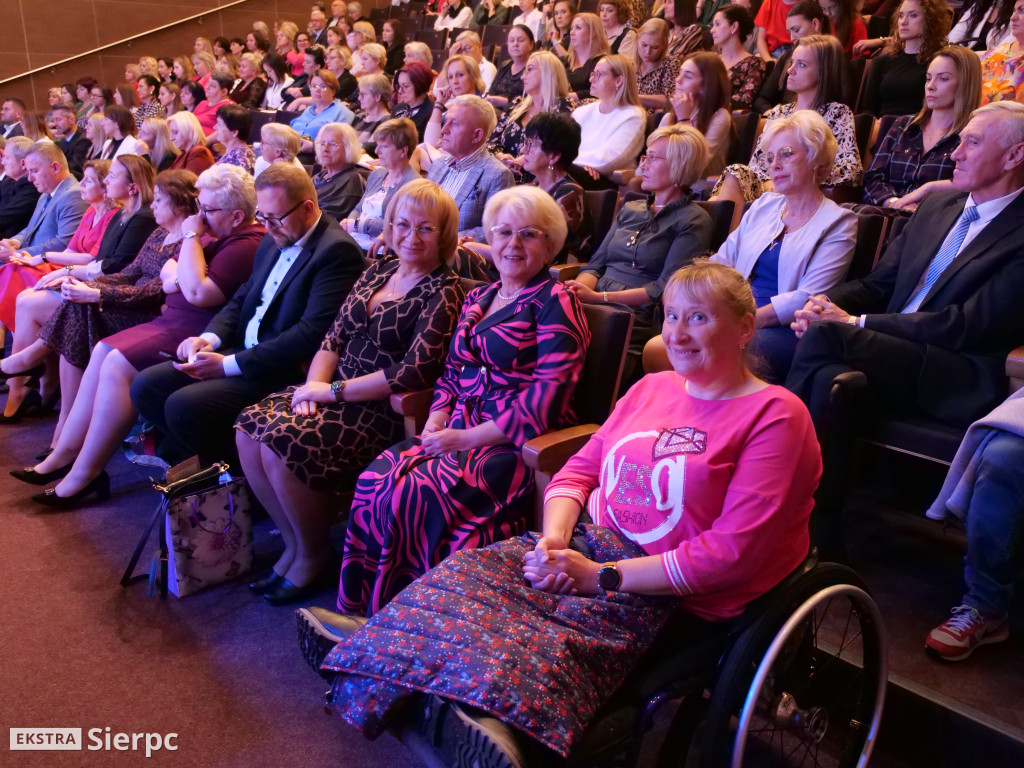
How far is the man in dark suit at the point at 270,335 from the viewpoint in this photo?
2605 mm

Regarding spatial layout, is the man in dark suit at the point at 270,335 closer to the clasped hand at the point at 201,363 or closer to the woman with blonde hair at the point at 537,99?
the clasped hand at the point at 201,363

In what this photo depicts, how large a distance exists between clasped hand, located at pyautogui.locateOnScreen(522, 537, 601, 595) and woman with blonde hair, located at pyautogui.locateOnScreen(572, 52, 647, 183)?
8.74 ft

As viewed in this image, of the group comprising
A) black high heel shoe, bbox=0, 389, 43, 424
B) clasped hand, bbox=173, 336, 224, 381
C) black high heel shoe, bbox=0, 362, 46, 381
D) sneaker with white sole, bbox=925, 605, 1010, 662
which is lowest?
black high heel shoe, bbox=0, 389, 43, 424

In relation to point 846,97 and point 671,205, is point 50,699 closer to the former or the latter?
point 671,205

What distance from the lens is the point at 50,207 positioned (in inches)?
178

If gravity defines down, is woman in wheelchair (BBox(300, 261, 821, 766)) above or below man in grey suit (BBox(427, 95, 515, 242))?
below

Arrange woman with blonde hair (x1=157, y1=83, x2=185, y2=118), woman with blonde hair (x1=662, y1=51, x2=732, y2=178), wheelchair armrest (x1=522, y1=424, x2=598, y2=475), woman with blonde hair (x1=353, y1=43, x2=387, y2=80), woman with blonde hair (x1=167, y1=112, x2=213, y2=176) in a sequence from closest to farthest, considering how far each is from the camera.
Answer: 1. wheelchair armrest (x1=522, y1=424, x2=598, y2=475)
2. woman with blonde hair (x1=662, y1=51, x2=732, y2=178)
3. woman with blonde hair (x1=167, y1=112, x2=213, y2=176)
4. woman with blonde hair (x1=353, y1=43, x2=387, y2=80)
5. woman with blonde hair (x1=157, y1=83, x2=185, y2=118)

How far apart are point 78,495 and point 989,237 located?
2.92 metres

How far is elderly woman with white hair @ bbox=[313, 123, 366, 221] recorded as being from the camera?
4031 mm

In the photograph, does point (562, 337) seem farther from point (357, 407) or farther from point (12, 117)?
point (12, 117)

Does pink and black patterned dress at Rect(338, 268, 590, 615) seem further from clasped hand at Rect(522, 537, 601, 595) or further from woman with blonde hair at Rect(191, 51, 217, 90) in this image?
woman with blonde hair at Rect(191, 51, 217, 90)

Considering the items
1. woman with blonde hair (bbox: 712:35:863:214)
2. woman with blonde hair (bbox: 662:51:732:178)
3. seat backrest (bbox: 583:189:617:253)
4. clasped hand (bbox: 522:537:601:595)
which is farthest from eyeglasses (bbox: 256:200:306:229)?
woman with blonde hair (bbox: 662:51:732:178)

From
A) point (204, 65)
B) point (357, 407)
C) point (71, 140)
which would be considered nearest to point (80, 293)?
point (357, 407)

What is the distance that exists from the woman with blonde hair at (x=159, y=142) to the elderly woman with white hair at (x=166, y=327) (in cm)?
213
